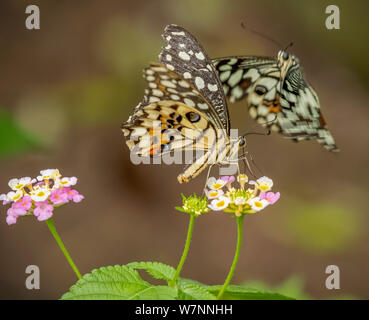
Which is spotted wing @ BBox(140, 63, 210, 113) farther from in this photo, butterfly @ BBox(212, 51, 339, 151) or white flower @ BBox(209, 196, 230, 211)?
white flower @ BBox(209, 196, 230, 211)

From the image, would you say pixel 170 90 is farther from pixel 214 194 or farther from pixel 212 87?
pixel 214 194

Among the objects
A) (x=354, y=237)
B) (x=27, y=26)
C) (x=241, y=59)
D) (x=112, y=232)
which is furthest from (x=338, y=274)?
(x=27, y=26)

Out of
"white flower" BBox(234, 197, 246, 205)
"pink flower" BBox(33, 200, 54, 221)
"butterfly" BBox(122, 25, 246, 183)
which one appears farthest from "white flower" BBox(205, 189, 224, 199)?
"pink flower" BBox(33, 200, 54, 221)

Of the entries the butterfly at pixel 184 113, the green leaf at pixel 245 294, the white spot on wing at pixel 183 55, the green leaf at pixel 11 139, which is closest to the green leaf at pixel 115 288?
the green leaf at pixel 245 294

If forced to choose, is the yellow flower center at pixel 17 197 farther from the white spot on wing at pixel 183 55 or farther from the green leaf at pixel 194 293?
the white spot on wing at pixel 183 55

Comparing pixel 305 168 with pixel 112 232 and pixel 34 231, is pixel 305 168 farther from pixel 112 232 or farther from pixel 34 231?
pixel 34 231

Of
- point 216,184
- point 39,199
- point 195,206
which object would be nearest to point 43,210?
point 39,199

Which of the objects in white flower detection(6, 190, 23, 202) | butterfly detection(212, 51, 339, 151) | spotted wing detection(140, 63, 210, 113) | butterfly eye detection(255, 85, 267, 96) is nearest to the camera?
white flower detection(6, 190, 23, 202)
